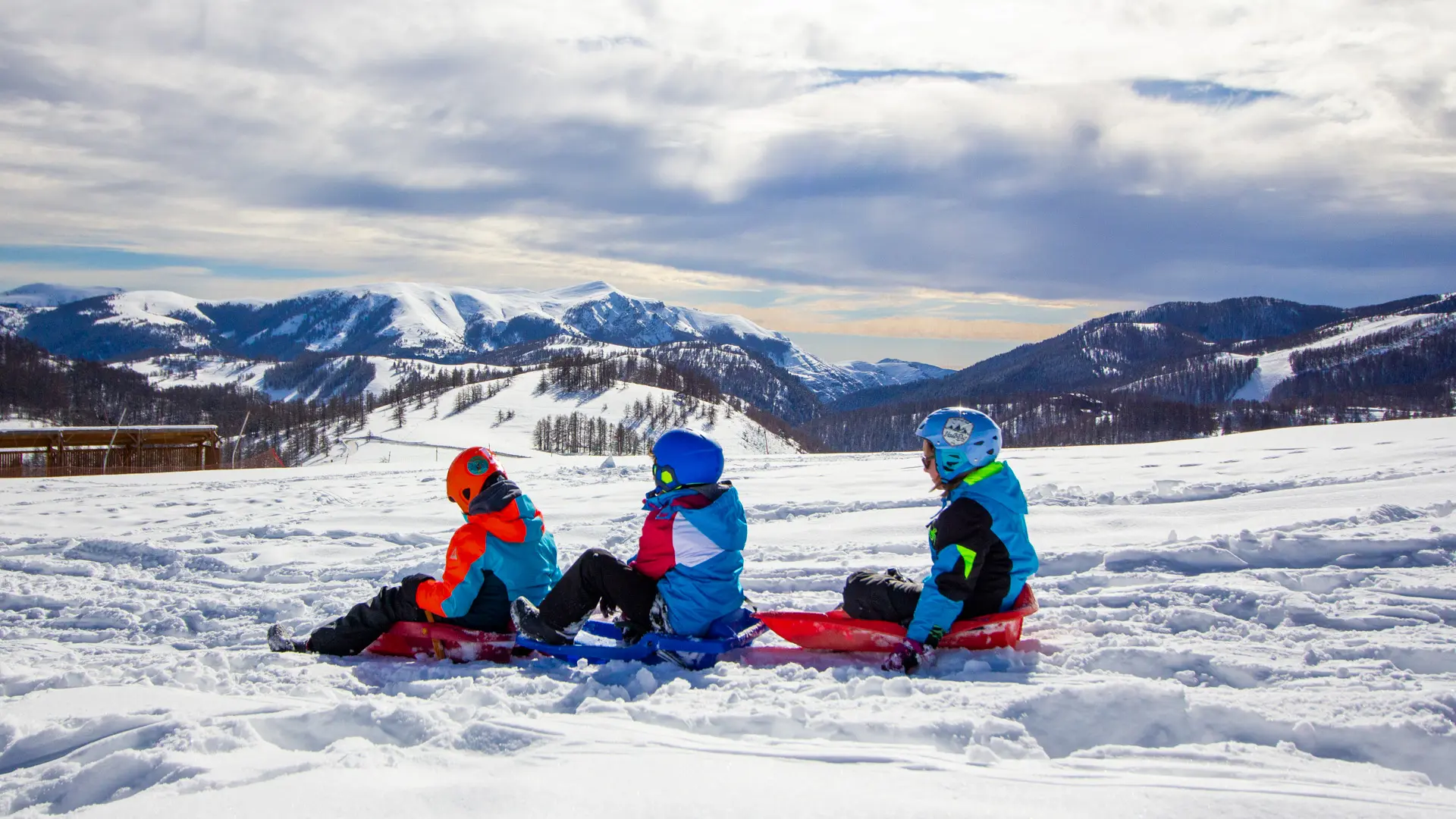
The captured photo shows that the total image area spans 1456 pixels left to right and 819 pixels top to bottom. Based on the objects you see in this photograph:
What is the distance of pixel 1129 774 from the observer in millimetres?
3111

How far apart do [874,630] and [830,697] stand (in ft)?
2.93

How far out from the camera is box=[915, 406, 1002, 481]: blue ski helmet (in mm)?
4754

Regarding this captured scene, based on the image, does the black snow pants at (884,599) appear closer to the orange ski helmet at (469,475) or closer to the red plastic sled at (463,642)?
the red plastic sled at (463,642)

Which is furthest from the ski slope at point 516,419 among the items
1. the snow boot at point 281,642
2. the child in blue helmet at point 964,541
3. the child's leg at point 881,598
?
the child in blue helmet at point 964,541

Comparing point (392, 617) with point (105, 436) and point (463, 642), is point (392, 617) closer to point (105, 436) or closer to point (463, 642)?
point (463, 642)

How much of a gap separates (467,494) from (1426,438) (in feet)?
46.9

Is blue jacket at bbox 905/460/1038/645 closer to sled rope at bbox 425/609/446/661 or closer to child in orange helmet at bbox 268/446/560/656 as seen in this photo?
child in orange helmet at bbox 268/446/560/656

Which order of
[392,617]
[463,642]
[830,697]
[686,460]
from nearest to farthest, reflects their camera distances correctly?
Result: [830,697], [686,460], [463,642], [392,617]

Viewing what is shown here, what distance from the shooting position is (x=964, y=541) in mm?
4586

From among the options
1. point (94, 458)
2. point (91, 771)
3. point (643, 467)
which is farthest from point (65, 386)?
point (91, 771)

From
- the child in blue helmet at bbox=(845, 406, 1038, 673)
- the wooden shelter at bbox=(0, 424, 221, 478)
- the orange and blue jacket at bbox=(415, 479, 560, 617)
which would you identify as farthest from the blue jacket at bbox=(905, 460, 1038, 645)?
the wooden shelter at bbox=(0, 424, 221, 478)

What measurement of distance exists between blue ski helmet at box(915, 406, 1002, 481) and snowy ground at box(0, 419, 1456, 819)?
1140 mm

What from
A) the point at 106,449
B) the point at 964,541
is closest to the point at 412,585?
the point at 964,541

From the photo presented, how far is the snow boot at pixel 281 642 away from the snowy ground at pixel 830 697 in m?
0.21
